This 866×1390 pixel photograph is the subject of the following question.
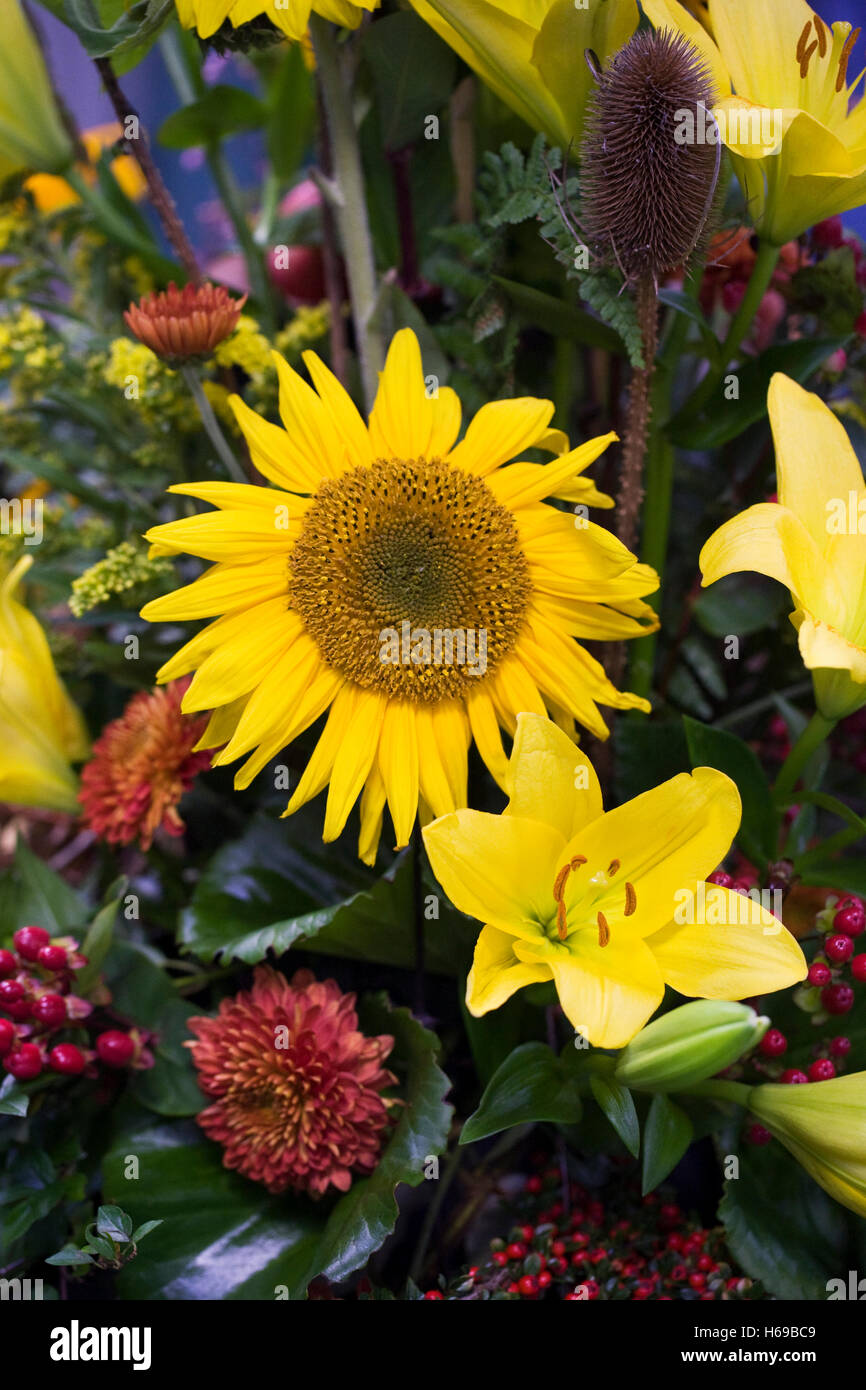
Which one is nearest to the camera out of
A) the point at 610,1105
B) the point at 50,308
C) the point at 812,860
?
the point at 610,1105

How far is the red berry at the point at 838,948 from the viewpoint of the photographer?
21.5 inches

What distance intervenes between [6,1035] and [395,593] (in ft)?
1.00

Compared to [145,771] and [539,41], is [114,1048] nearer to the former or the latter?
[145,771]

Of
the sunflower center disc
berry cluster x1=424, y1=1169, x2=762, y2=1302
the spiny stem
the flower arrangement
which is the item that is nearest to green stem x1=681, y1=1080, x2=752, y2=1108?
the flower arrangement

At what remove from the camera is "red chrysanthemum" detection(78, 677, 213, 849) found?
2.09 feet

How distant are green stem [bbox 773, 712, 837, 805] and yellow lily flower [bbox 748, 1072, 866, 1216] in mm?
167

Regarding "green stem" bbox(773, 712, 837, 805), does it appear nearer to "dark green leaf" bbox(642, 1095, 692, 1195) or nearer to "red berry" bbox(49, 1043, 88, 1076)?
"dark green leaf" bbox(642, 1095, 692, 1195)

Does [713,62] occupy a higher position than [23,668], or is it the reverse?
[713,62]

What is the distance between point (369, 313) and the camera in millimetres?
672

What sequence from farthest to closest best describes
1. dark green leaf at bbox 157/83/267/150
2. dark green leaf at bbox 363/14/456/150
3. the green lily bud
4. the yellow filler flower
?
dark green leaf at bbox 157/83/267/150 < dark green leaf at bbox 363/14/456/150 < the yellow filler flower < the green lily bud

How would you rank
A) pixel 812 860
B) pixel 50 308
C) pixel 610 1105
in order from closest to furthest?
pixel 610 1105 → pixel 812 860 → pixel 50 308
